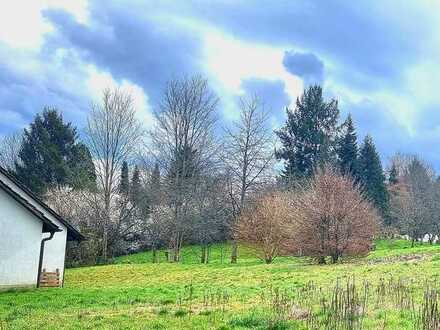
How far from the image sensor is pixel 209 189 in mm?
42031

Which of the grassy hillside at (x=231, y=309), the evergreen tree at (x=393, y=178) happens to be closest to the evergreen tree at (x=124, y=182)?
the grassy hillside at (x=231, y=309)

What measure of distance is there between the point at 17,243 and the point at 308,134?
4384 centimetres

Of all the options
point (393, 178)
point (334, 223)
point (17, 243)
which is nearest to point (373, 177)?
point (393, 178)

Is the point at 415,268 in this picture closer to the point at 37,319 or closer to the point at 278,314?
the point at 278,314

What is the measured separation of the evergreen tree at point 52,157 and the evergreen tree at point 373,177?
3135 cm

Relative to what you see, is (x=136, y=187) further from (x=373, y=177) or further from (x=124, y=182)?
(x=373, y=177)

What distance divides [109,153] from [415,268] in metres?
29.6

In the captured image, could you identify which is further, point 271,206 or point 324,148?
point 324,148

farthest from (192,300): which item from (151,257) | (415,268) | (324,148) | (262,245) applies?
(324,148)

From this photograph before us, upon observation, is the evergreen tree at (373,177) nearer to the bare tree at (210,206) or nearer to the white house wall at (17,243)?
the bare tree at (210,206)

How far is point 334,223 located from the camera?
2783 cm

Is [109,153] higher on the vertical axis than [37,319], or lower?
higher

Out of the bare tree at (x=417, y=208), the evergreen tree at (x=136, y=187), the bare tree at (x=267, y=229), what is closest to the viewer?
the bare tree at (x=267, y=229)

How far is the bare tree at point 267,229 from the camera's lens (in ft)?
110
